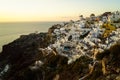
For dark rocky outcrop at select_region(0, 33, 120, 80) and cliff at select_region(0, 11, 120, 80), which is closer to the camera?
dark rocky outcrop at select_region(0, 33, 120, 80)

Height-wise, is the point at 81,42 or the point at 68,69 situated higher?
the point at 81,42

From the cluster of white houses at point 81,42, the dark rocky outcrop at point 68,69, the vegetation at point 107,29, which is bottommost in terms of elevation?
the dark rocky outcrop at point 68,69

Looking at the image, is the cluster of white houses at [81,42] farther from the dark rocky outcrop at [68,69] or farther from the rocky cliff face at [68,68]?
the dark rocky outcrop at [68,69]

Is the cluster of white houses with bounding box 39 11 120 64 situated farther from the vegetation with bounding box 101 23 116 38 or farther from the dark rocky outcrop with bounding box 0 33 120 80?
the dark rocky outcrop with bounding box 0 33 120 80

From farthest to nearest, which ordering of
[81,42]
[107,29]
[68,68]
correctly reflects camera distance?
[107,29] < [81,42] < [68,68]

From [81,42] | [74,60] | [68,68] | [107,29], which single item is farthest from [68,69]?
[107,29]

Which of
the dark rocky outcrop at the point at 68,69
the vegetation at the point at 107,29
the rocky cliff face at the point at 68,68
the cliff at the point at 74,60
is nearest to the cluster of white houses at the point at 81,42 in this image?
the cliff at the point at 74,60

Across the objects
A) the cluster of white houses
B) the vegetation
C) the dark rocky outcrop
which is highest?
the vegetation

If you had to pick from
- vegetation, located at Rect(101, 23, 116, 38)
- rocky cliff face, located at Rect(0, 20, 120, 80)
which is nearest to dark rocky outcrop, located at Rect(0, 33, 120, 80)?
rocky cliff face, located at Rect(0, 20, 120, 80)

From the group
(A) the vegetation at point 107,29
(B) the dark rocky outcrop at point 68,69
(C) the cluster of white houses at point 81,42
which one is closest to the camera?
(B) the dark rocky outcrop at point 68,69

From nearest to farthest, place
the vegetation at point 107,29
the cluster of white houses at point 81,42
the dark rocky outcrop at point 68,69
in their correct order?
1. the dark rocky outcrop at point 68,69
2. the cluster of white houses at point 81,42
3. the vegetation at point 107,29

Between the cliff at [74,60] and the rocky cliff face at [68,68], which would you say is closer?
the rocky cliff face at [68,68]

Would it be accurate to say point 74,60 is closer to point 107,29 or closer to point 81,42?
point 81,42
